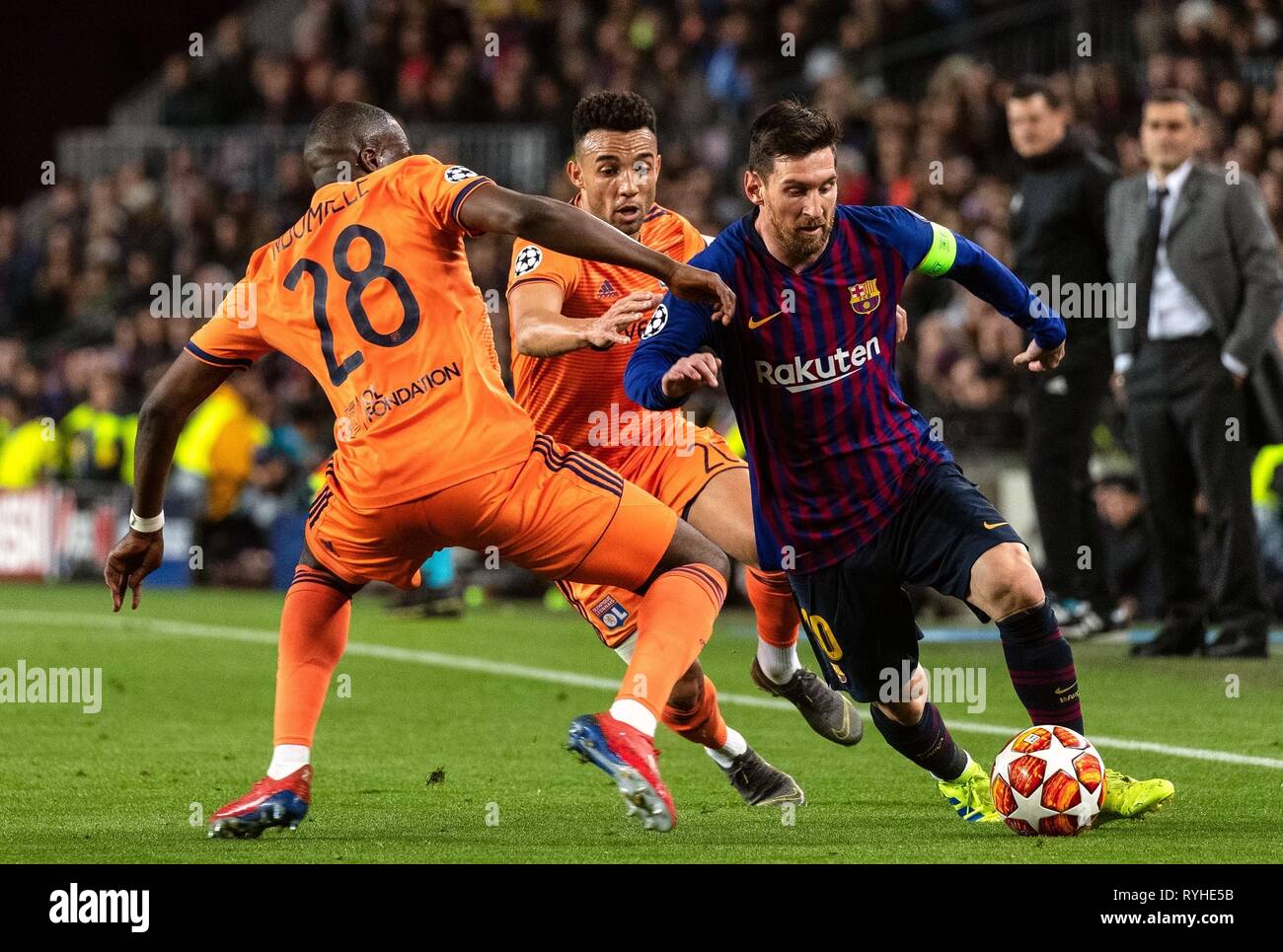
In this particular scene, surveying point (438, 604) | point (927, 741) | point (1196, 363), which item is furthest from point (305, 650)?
point (438, 604)

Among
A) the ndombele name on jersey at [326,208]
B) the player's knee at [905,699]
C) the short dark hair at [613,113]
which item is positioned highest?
the short dark hair at [613,113]

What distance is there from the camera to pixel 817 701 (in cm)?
691

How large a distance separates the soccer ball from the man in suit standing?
484 centimetres

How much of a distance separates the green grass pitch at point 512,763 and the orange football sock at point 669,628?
440 mm

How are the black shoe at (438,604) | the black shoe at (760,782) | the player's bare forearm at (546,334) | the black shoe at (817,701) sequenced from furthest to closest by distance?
1. the black shoe at (438,604)
2. the black shoe at (817,701)
3. the black shoe at (760,782)
4. the player's bare forearm at (546,334)

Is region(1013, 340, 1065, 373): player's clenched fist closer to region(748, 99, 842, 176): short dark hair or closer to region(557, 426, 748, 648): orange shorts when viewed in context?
region(748, 99, 842, 176): short dark hair

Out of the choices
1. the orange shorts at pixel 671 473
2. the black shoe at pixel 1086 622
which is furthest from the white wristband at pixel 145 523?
the black shoe at pixel 1086 622

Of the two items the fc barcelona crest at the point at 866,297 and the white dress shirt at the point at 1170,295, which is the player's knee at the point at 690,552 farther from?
the white dress shirt at the point at 1170,295

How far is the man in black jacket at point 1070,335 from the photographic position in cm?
1108

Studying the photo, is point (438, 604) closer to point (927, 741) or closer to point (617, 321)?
point (927, 741)

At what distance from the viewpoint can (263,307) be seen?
5.72 meters

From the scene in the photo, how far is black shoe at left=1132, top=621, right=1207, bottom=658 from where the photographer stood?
10359 millimetres

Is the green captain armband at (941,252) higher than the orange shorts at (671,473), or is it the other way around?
the green captain armband at (941,252)
